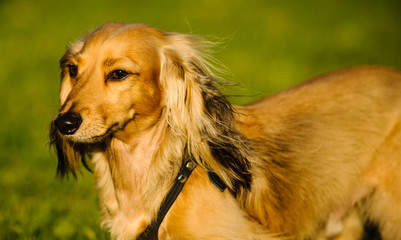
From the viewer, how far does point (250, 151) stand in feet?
10.3

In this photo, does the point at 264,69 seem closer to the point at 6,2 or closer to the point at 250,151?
the point at 250,151

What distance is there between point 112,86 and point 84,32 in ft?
6.43

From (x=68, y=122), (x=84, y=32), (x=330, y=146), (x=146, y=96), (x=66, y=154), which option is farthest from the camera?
(x=84, y=32)

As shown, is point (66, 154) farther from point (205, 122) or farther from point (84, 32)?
point (84, 32)

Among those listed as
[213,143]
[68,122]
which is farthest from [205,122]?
[68,122]

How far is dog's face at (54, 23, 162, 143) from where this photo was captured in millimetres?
2846

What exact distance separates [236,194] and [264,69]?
6493mm

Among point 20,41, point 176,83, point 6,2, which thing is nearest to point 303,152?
point 176,83

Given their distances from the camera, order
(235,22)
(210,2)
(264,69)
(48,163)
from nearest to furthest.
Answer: (48,163), (264,69), (235,22), (210,2)

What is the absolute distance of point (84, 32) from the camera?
4.73m

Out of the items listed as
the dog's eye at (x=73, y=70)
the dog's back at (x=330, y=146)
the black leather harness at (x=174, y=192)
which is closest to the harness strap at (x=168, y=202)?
the black leather harness at (x=174, y=192)

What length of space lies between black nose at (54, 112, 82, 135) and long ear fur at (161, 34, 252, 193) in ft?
1.97

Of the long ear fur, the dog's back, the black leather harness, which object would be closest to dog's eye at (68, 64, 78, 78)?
the long ear fur

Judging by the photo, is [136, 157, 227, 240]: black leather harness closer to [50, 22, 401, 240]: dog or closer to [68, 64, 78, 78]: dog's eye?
[50, 22, 401, 240]: dog
